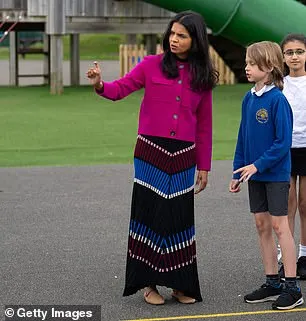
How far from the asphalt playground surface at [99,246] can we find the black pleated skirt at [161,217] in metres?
0.19

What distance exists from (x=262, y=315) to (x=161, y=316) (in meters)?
0.62

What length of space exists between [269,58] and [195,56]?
46 cm

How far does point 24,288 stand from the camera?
6461 millimetres

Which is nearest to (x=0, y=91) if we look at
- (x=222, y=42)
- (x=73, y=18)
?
(x=73, y=18)

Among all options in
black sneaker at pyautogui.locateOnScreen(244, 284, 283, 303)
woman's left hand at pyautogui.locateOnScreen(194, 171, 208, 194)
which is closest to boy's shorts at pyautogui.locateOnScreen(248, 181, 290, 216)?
woman's left hand at pyautogui.locateOnScreen(194, 171, 208, 194)

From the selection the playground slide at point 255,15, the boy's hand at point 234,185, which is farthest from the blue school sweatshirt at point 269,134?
the playground slide at point 255,15

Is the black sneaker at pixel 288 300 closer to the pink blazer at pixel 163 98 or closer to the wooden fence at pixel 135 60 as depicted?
the pink blazer at pixel 163 98

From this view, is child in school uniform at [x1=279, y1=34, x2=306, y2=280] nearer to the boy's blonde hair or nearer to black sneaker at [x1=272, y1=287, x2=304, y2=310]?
the boy's blonde hair

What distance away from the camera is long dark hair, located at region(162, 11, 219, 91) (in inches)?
237

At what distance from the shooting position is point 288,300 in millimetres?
6086

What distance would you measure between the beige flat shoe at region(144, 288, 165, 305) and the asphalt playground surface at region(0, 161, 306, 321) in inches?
1.7

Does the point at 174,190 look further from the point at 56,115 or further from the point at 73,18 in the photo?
the point at 73,18

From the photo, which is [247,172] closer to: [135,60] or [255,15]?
[255,15]

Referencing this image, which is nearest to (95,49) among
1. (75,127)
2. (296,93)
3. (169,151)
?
(75,127)
